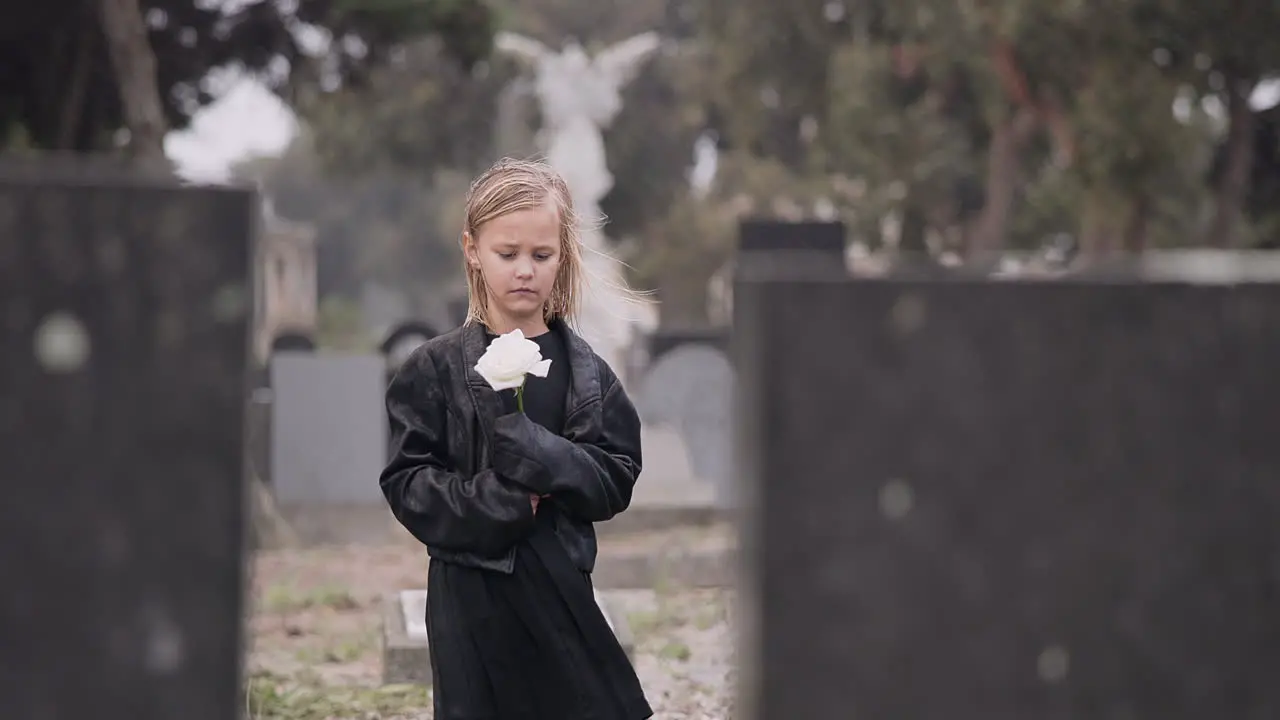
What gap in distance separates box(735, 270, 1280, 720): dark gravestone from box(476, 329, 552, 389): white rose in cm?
105

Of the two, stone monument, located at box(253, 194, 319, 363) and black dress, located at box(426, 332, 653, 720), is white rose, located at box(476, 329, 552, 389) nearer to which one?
A: black dress, located at box(426, 332, 653, 720)

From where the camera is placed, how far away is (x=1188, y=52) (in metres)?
16.1

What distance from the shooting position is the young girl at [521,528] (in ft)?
10.1

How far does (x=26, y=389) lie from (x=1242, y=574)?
1.28 m

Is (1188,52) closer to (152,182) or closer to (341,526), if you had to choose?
(341,526)

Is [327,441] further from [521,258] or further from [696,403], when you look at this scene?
[521,258]

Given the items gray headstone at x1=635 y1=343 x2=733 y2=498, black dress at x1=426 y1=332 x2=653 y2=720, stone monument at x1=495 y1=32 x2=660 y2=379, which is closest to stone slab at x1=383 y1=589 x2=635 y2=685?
black dress at x1=426 y1=332 x2=653 y2=720

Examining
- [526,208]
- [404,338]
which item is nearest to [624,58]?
[404,338]

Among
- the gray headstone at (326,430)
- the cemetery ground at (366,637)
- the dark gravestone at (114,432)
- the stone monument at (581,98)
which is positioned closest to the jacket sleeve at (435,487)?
the dark gravestone at (114,432)

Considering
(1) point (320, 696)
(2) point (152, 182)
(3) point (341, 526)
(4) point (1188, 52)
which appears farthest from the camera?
(4) point (1188, 52)

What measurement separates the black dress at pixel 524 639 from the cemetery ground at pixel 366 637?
122cm

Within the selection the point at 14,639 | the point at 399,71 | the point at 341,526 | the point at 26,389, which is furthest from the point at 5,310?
the point at 399,71

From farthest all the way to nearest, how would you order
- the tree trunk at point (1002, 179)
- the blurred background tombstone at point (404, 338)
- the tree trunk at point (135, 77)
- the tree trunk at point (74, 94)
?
1. the tree trunk at point (1002, 179)
2. the blurred background tombstone at point (404, 338)
3. the tree trunk at point (74, 94)
4. the tree trunk at point (135, 77)

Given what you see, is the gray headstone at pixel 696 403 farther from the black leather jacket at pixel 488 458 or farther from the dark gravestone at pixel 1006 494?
the dark gravestone at pixel 1006 494
